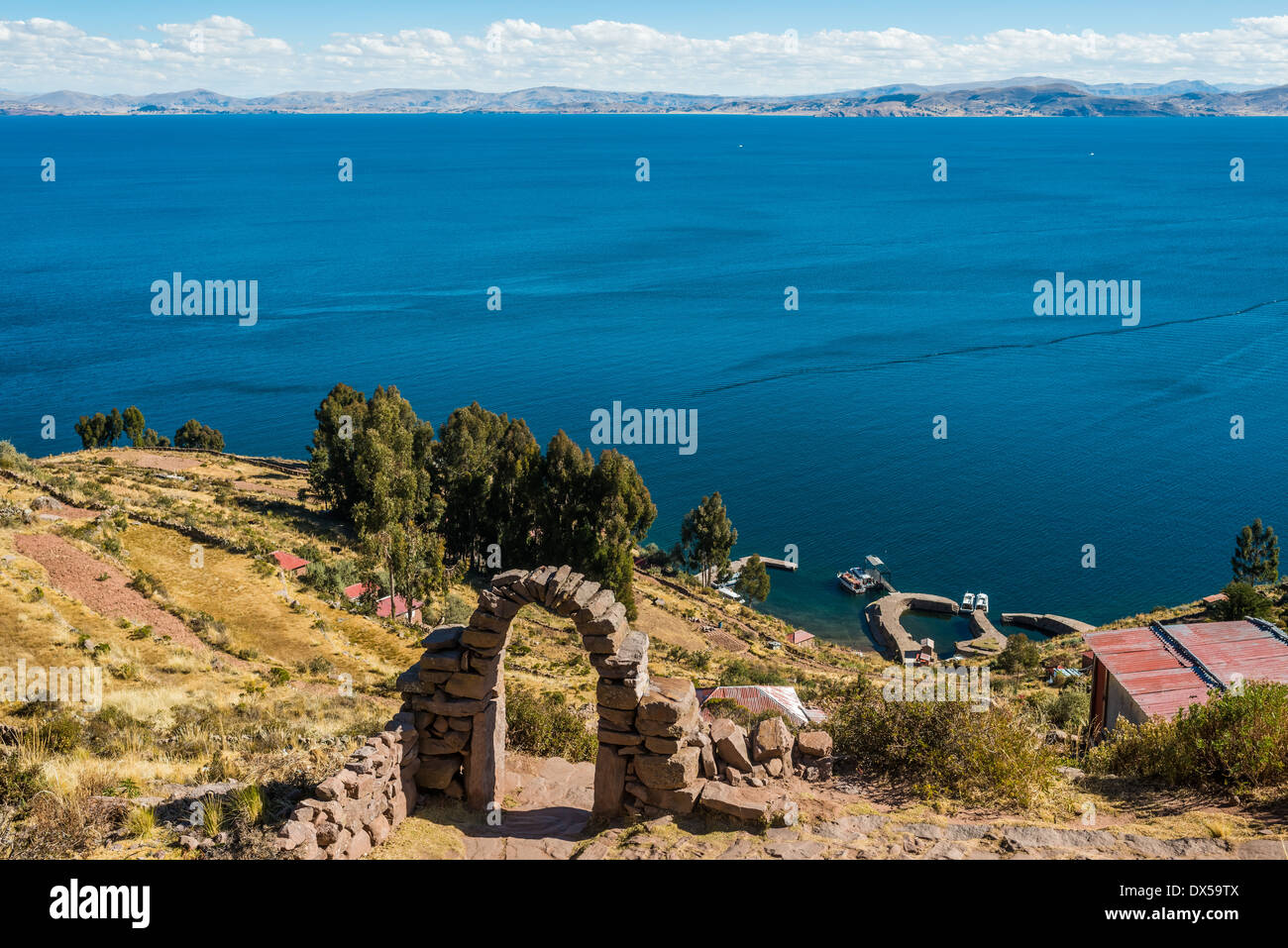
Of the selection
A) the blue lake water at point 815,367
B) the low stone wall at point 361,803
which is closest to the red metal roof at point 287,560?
the low stone wall at point 361,803

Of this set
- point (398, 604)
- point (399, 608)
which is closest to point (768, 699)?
point (399, 608)

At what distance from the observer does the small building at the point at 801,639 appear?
168ft

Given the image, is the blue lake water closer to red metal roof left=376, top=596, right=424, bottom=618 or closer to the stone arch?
red metal roof left=376, top=596, right=424, bottom=618

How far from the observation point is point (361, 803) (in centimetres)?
1327

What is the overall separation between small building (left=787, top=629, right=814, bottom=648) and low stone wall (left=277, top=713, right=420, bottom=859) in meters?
37.3

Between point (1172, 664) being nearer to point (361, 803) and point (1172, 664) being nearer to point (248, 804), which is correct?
point (361, 803)

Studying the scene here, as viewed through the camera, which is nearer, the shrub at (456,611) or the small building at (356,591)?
the small building at (356,591)

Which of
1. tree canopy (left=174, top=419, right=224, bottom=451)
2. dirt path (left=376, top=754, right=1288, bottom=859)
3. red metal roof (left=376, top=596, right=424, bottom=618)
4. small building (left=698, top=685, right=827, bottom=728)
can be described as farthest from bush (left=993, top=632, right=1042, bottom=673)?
tree canopy (left=174, top=419, right=224, bottom=451)

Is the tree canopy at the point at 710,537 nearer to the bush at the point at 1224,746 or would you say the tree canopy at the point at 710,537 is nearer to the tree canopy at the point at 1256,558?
the tree canopy at the point at 1256,558

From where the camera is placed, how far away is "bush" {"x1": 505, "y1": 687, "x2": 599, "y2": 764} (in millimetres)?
18172

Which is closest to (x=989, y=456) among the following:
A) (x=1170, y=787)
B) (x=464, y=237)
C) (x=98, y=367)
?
(x=1170, y=787)

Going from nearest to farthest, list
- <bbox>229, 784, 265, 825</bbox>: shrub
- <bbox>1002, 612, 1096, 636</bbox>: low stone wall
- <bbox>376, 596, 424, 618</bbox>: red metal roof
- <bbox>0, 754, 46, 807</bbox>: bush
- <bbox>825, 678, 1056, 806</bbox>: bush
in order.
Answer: <bbox>229, 784, 265, 825</bbox>: shrub
<bbox>0, 754, 46, 807</bbox>: bush
<bbox>825, 678, 1056, 806</bbox>: bush
<bbox>376, 596, 424, 618</bbox>: red metal roof
<bbox>1002, 612, 1096, 636</bbox>: low stone wall

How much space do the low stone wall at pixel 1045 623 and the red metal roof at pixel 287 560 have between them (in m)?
41.9

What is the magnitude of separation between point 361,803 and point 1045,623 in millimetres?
52597
